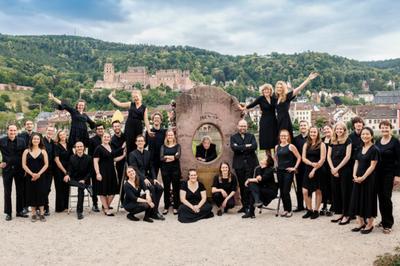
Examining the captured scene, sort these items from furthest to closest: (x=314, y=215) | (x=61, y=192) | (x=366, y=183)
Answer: (x=61, y=192), (x=314, y=215), (x=366, y=183)

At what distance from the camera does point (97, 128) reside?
10.8 m

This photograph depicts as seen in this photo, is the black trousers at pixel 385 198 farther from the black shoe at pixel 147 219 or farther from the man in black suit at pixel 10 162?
the man in black suit at pixel 10 162

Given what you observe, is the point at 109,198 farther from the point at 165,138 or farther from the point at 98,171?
the point at 165,138

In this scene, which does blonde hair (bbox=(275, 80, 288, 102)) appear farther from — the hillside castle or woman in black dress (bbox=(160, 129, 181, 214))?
the hillside castle

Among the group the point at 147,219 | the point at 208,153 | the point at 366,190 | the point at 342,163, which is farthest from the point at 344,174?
the point at 147,219

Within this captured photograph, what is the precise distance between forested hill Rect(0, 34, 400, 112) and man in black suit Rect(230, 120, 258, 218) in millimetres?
80651

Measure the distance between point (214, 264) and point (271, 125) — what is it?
4.45 metres

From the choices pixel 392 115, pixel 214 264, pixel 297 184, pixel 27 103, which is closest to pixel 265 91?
pixel 297 184

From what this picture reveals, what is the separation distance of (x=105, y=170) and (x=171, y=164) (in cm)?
141

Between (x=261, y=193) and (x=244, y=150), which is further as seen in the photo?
(x=244, y=150)

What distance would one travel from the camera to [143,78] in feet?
429

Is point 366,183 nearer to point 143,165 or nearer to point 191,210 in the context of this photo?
point 191,210

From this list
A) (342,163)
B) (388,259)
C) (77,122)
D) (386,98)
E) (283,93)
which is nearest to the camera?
(388,259)

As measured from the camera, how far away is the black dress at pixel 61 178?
406 inches
